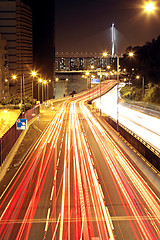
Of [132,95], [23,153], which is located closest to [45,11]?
[132,95]

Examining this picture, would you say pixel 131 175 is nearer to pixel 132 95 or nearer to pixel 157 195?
pixel 157 195

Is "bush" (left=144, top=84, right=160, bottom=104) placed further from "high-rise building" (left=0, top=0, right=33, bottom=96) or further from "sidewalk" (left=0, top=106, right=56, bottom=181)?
"high-rise building" (left=0, top=0, right=33, bottom=96)

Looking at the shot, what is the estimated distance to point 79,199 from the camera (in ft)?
52.4

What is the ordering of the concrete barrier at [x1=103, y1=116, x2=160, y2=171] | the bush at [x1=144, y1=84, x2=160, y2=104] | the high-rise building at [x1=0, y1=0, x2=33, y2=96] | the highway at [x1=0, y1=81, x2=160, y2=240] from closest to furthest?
1. the highway at [x1=0, y1=81, x2=160, y2=240]
2. the concrete barrier at [x1=103, y1=116, x2=160, y2=171]
3. the bush at [x1=144, y1=84, x2=160, y2=104]
4. the high-rise building at [x1=0, y1=0, x2=33, y2=96]

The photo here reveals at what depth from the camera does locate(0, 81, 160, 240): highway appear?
12430 millimetres

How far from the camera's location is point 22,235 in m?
12.1

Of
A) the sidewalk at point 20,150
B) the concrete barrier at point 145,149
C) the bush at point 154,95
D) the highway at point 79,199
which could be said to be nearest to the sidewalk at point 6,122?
the sidewalk at point 20,150

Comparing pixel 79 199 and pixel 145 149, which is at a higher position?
pixel 145 149

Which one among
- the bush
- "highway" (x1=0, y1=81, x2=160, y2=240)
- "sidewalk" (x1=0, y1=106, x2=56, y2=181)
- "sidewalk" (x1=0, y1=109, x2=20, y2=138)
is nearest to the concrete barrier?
"highway" (x1=0, y1=81, x2=160, y2=240)

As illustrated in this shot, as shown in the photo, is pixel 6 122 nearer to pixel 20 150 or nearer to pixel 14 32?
pixel 20 150

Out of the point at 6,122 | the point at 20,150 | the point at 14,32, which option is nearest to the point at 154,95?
the point at 6,122

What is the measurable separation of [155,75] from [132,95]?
1765 cm

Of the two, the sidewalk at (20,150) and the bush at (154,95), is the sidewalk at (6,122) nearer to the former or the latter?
the sidewalk at (20,150)

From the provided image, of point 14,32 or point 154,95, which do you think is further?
point 14,32
